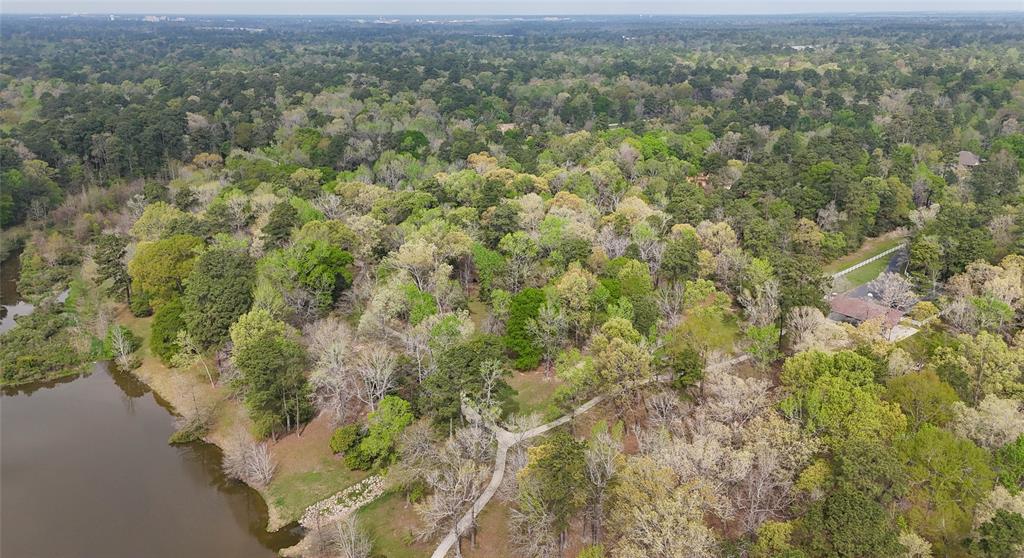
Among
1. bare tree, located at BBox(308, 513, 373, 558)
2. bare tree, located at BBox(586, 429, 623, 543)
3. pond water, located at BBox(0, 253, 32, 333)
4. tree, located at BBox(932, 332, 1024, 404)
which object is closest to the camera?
bare tree, located at BBox(586, 429, 623, 543)

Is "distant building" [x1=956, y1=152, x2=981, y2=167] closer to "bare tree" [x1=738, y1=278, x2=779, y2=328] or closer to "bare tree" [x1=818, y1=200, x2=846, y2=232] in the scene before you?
"bare tree" [x1=818, y1=200, x2=846, y2=232]

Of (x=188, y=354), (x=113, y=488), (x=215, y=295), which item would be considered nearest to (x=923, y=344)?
(x=215, y=295)

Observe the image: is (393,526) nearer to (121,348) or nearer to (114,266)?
(121,348)

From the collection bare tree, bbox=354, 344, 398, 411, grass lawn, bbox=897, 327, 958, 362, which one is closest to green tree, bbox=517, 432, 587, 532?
bare tree, bbox=354, 344, 398, 411

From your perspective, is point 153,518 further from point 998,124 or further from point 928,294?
point 998,124

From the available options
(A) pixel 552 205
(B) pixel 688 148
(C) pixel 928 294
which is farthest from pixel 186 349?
(B) pixel 688 148
